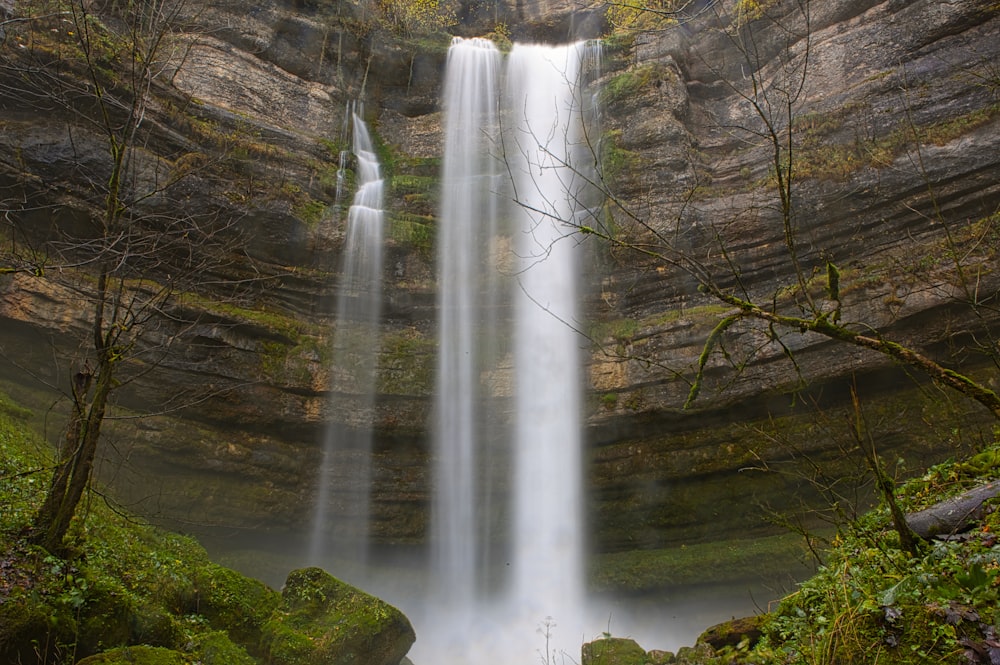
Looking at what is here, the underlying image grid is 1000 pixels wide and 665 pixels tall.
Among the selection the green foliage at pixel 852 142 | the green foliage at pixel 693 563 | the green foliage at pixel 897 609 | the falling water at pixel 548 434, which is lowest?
the green foliage at pixel 897 609

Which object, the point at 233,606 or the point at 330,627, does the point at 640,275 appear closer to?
the point at 330,627

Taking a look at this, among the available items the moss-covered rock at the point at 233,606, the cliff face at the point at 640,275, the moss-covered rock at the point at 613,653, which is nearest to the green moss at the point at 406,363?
the cliff face at the point at 640,275

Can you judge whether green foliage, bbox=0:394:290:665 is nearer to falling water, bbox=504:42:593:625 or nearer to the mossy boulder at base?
the mossy boulder at base

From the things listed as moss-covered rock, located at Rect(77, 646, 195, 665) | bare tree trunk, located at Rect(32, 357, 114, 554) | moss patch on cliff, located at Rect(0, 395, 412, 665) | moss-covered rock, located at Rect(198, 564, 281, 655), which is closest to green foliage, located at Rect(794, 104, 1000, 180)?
moss patch on cliff, located at Rect(0, 395, 412, 665)

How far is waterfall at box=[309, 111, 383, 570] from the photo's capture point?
12750 mm

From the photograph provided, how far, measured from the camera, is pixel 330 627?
6.97m

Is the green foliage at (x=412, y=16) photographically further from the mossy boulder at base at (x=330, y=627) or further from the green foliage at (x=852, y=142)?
the mossy boulder at base at (x=330, y=627)

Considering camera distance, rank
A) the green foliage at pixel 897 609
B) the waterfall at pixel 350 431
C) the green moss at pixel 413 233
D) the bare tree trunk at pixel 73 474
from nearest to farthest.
→ the green foliage at pixel 897 609
the bare tree trunk at pixel 73 474
the waterfall at pixel 350 431
the green moss at pixel 413 233

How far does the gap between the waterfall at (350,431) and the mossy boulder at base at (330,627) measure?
507 cm

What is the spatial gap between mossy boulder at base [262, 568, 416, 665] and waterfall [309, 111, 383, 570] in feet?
16.6

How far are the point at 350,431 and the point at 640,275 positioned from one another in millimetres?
7565

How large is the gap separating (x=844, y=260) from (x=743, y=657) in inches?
408

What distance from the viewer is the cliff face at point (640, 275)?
10.6m

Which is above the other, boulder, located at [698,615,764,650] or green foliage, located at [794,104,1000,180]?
green foliage, located at [794,104,1000,180]
